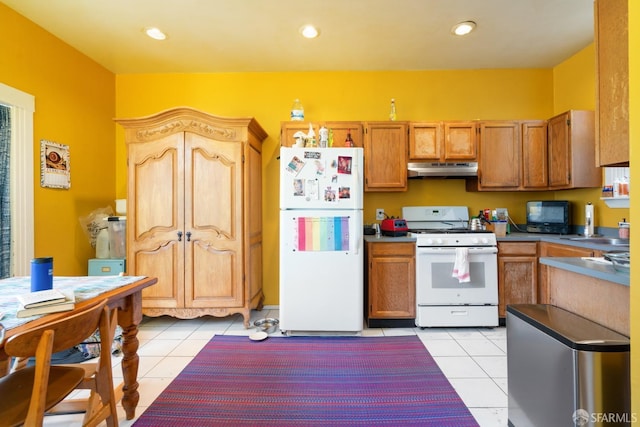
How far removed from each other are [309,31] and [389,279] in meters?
2.39

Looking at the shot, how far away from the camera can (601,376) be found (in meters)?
1.01

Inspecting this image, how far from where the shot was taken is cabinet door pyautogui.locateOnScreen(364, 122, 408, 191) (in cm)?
302

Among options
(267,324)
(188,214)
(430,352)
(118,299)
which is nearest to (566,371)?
(430,352)

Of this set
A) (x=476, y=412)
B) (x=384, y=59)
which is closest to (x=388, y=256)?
(x=476, y=412)

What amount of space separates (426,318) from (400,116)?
7.24 ft

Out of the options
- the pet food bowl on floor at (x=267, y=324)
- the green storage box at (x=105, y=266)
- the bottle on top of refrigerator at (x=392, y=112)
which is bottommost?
the pet food bowl on floor at (x=267, y=324)

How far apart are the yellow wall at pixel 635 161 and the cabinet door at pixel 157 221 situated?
2.91m

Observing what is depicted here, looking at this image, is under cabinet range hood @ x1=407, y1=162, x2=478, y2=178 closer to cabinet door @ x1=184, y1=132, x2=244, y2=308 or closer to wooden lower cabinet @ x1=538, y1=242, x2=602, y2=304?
wooden lower cabinet @ x1=538, y1=242, x2=602, y2=304

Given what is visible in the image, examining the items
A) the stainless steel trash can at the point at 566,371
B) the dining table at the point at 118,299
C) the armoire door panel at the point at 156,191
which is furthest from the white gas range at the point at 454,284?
the armoire door panel at the point at 156,191

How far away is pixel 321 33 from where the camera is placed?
A: 2.63m

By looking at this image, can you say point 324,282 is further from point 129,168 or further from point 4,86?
point 4,86

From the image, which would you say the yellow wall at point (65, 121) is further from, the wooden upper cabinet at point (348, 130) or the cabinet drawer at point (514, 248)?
the cabinet drawer at point (514, 248)

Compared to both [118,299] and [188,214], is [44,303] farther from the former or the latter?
[188,214]

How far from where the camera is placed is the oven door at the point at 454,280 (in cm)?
270
